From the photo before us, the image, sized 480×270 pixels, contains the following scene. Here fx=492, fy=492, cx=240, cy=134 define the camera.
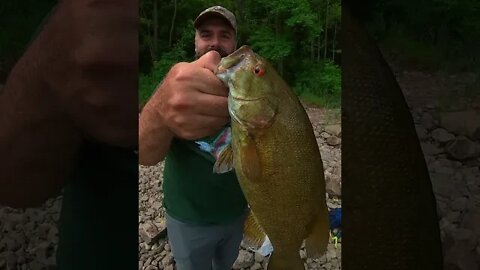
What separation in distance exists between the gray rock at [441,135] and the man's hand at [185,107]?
0.45 m

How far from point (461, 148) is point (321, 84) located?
0.34m

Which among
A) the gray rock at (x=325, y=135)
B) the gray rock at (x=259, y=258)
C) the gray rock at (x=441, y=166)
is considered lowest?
the gray rock at (x=259, y=258)

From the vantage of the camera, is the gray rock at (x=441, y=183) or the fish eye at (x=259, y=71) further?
the gray rock at (x=441, y=183)

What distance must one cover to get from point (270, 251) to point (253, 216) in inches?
3.6

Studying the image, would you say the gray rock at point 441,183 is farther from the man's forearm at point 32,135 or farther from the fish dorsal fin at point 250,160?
the man's forearm at point 32,135

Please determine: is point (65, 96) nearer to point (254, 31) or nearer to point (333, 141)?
point (254, 31)

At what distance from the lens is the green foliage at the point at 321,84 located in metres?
1.00

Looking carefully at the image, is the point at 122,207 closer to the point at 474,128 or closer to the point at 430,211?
the point at 430,211

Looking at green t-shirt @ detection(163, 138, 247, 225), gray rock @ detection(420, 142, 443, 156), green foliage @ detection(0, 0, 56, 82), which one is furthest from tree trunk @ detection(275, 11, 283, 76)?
green foliage @ detection(0, 0, 56, 82)

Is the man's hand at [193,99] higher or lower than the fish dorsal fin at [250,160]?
higher

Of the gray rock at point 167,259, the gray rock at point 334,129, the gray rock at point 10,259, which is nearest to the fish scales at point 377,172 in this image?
the gray rock at point 334,129

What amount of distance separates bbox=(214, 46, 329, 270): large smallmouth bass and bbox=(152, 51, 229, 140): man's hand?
24 millimetres

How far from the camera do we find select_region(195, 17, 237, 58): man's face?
37.4 inches

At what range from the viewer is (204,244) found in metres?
1.00
